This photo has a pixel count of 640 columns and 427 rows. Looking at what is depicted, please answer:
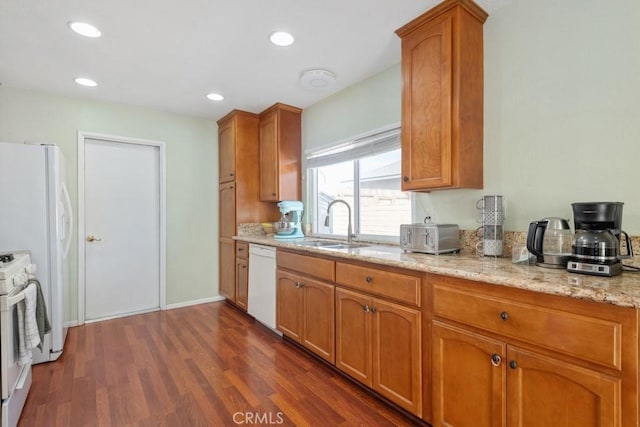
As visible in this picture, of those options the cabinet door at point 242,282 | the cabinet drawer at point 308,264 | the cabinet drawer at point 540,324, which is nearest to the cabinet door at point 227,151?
the cabinet door at point 242,282

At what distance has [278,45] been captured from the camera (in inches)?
89.7

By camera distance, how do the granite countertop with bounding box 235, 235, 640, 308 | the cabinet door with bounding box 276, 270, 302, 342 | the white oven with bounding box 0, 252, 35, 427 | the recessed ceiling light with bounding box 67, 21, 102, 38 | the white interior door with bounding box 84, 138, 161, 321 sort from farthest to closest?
the white interior door with bounding box 84, 138, 161, 321
the cabinet door with bounding box 276, 270, 302, 342
the recessed ceiling light with bounding box 67, 21, 102, 38
the white oven with bounding box 0, 252, 35, 427
the granite countertop with bounding box 235, 235, 640, 308

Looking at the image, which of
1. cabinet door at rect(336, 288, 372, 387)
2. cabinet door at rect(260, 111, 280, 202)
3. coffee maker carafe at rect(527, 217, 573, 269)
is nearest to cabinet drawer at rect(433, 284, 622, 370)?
coffee maker carafe at rect(527, 217, 573, 269)

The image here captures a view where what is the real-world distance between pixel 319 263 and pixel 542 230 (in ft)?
4.54

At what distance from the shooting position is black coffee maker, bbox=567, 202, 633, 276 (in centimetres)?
126

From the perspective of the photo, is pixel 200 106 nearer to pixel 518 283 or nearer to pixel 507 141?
pixel 507 141

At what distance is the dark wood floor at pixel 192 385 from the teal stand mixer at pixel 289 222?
1010 mm

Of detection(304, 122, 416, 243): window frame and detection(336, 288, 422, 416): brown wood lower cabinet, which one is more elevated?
detection(304, 122, 416, 243): window frame

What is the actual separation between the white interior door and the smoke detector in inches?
83.3

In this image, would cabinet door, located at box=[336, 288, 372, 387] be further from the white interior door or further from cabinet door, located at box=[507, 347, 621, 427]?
the white interior door

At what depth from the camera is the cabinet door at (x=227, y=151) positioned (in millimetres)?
3803

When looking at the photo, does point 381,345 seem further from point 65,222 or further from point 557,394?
point 65,222

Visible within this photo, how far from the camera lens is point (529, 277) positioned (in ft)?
4.12

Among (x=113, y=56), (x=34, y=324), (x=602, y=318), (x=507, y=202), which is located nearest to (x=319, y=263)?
(x=507, y=202)
